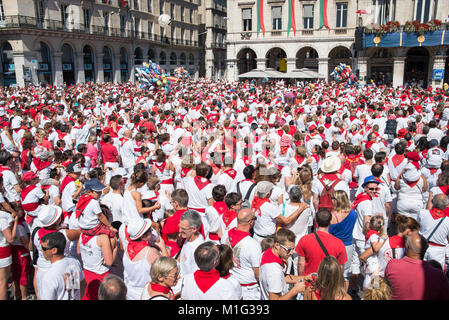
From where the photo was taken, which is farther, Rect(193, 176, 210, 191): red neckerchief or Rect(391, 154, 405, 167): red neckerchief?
Rect(391, 154, 405, 167): red neckerchief

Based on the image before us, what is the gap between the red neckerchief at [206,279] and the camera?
122 inches

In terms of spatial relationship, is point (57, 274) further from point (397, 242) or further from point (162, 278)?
point (397, 242)

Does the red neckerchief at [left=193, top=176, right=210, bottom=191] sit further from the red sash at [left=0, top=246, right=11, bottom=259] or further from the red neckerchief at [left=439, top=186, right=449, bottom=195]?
the red neckerchief at [left=439, top=186, right=449, bottom=195]

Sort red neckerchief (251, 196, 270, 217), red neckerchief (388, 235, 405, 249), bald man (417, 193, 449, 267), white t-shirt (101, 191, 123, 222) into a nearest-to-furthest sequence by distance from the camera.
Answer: red neckerchief (388, 235, 405, 249), bald man (417, 193, 449, 267), red neckerchief (251, 196, 270, 217), white t-shirt (101, 191, 123, 222)

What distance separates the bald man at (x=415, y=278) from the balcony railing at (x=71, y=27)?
3556 centimetres

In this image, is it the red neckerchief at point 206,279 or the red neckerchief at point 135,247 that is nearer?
the red neckerchief at point 206,279

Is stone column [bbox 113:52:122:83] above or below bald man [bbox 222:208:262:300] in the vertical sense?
above

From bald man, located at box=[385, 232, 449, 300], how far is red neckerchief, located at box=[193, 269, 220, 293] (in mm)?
1674

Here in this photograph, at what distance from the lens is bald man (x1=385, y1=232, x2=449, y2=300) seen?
3121 mm

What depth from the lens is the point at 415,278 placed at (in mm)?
3188

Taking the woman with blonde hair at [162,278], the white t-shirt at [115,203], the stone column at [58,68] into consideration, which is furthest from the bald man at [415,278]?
the stone column at [58,68]

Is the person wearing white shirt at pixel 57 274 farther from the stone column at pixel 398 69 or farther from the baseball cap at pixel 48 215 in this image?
the stone column at pixel 398 69

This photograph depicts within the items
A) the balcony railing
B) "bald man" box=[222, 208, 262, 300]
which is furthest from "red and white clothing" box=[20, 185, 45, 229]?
the balcony railing

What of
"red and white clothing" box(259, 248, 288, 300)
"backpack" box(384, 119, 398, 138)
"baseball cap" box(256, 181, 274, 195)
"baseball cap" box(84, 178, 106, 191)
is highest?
"backpack" box(384, 119, 398, 138)
